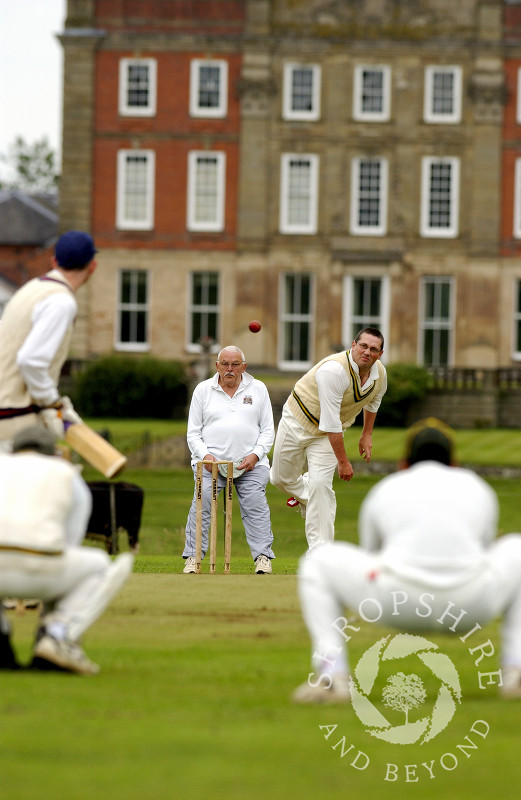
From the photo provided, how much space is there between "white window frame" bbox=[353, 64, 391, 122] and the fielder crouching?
4621 centimetres

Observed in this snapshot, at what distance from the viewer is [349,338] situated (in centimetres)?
5197

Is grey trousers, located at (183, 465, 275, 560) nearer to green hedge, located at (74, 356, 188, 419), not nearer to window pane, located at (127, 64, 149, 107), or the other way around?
green hedge, located at (74, 356, 188, 419)

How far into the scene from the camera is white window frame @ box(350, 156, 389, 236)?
169ft

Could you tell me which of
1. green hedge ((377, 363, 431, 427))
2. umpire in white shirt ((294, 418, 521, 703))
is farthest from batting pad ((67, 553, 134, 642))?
green hedge ((377, 363, 431, 427))

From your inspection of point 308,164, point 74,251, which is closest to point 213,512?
point 74,251

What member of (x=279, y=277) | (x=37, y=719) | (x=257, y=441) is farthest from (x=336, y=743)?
(x=279, y=277)

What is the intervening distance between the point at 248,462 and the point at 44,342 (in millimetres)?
5553

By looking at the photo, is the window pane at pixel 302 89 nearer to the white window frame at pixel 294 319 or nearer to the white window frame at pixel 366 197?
the white window frame at pixel 366 197

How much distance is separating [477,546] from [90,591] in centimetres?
165

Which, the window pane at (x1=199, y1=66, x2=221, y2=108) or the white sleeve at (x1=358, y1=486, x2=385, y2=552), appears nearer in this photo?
the white sleeve at (x1=358, y1=486, x2=385, y2=552)

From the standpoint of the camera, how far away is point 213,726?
5.38 metres

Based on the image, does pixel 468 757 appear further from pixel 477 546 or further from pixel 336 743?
pixel 477 546

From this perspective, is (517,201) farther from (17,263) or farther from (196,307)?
(17,263)

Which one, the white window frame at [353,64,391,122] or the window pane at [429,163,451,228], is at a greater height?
the white window frame at [353,64,391,122]
